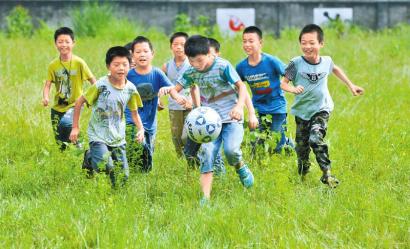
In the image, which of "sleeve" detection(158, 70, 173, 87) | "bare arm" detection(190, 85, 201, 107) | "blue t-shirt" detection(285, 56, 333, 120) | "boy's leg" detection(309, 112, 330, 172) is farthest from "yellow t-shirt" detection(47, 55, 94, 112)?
"boy's leg" detection(309, 112, 330, 172)

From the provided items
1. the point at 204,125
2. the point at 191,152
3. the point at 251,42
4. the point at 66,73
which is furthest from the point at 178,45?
the point at 204,125

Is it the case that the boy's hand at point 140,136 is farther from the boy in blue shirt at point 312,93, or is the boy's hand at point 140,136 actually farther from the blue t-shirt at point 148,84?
the boy in blue shirt at point 312,93

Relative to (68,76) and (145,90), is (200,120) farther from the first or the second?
(68,76)

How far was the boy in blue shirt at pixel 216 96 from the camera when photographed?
6.72 metres

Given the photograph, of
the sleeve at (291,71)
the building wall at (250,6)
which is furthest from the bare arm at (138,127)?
the building wall at (250,6)

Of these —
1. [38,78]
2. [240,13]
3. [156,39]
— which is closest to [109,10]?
[156,39]

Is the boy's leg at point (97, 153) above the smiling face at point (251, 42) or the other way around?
the other way around

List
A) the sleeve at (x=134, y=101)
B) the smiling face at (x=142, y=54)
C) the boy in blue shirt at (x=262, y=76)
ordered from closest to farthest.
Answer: the sleeve at (x=134, y=101)
the smiling face at (x=142, y=54)
the boy in blue shirt at (x=262, y=76)

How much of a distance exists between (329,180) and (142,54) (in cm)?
226

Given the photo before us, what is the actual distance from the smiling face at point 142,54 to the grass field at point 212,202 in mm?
1068

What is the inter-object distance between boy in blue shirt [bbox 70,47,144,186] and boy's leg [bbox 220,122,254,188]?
0.78 meters

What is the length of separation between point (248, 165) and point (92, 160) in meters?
1.59

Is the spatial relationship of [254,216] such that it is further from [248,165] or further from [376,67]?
[376,67]

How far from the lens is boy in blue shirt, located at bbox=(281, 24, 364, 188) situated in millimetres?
7172
